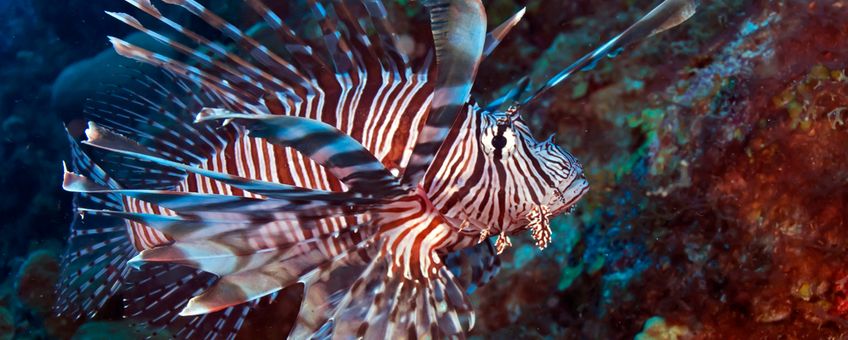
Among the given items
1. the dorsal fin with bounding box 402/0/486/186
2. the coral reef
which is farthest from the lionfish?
the coral reef

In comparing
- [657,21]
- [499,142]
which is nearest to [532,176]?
[499,142]

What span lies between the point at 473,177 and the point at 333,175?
1.73 feet

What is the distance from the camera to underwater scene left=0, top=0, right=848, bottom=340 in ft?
5.83

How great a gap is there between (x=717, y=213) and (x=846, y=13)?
121 cm

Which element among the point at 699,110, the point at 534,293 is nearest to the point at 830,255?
the point at 699,110

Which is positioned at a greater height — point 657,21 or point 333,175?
point 333,175

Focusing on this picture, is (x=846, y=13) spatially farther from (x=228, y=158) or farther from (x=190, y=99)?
(x=190, y=99)

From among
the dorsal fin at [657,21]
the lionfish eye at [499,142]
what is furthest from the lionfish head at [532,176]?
the dorsal fin at [657,21]

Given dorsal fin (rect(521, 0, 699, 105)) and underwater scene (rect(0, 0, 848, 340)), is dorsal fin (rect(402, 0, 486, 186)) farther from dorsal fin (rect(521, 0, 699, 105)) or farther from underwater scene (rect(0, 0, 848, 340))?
dorsal fin (rect(521, 0, 699, 105))

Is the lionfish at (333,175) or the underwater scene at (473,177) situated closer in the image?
the lionfish at (333,175)

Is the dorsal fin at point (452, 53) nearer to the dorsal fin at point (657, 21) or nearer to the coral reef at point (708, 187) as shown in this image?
the dorsal fin at point (657, 21)

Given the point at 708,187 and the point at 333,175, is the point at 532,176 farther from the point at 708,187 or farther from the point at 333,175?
the point at 708,187

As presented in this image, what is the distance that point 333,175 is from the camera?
205cm

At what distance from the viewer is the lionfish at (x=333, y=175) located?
1.57 metres
